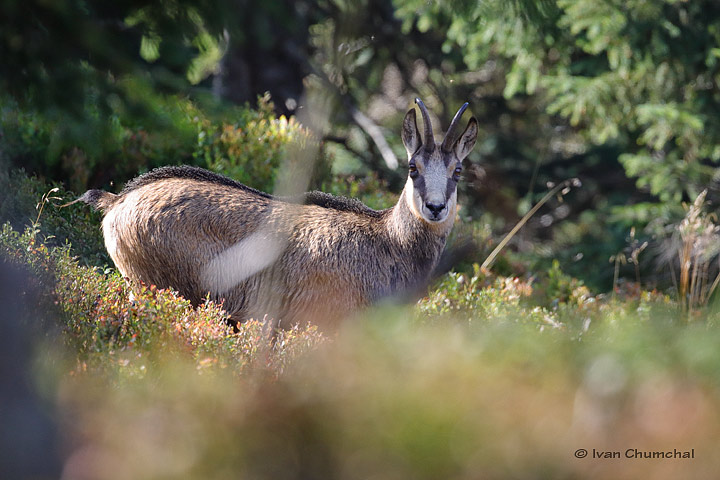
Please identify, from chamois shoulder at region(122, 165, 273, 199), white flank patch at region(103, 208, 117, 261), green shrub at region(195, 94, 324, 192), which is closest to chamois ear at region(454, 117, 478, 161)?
chamois shoulder at region(122, 165, 273, 199)

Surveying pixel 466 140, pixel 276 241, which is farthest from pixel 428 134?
pixel 276 241

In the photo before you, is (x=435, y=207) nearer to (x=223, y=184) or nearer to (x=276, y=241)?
(x=276, y=241)

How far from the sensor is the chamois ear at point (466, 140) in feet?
21.4

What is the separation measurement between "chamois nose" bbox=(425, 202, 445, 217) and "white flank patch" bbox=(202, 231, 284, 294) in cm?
132

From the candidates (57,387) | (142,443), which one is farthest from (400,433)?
(57,387)

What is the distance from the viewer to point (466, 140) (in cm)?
661

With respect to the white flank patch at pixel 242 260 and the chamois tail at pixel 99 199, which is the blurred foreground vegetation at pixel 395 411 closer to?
the white flank patch at pixel 242 260

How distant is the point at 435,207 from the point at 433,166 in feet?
1.29

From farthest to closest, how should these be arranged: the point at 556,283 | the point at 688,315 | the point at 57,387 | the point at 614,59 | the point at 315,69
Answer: the point at 315,69
the point at 614,59
the point at 556,283
the point at 688,315
the point at 57,387

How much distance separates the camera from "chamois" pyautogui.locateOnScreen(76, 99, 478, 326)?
621 cm

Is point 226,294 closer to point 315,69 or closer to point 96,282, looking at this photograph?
point 96,282

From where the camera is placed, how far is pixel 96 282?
5.71 meters

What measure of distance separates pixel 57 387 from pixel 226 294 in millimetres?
3358

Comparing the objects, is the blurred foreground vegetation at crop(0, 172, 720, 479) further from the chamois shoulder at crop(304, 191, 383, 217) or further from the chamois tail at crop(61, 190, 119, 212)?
the chamois shoulder at crop(304, 191, 383, 217)
